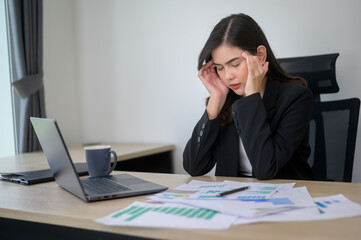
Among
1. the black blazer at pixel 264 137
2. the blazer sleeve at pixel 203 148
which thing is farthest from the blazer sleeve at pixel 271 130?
the blazer sleeve at pixel 203 148

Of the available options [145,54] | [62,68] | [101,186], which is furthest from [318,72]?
[62,68]

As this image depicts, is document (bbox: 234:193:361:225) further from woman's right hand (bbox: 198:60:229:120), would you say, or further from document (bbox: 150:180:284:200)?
woman's right hand (bbox: 198:60:229:120)

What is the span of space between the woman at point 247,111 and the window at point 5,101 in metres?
1.55

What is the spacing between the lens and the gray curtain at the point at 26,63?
7.86 ft

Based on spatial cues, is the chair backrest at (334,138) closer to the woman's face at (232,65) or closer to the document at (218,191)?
the woman's face at (232,65)

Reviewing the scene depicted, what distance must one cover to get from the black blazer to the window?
1559mm

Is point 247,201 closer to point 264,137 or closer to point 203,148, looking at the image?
point 264,137

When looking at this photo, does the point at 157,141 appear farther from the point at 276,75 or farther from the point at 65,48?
the point at 276,75

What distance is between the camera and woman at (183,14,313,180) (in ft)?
4.11

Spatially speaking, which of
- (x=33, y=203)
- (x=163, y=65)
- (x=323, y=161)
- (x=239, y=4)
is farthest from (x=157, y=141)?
(x=33, y=203)

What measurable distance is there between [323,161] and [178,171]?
1210 millimetres

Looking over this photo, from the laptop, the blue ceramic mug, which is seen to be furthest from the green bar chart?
the blue ceramic mug

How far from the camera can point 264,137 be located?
121 cm

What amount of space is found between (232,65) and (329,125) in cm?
58
